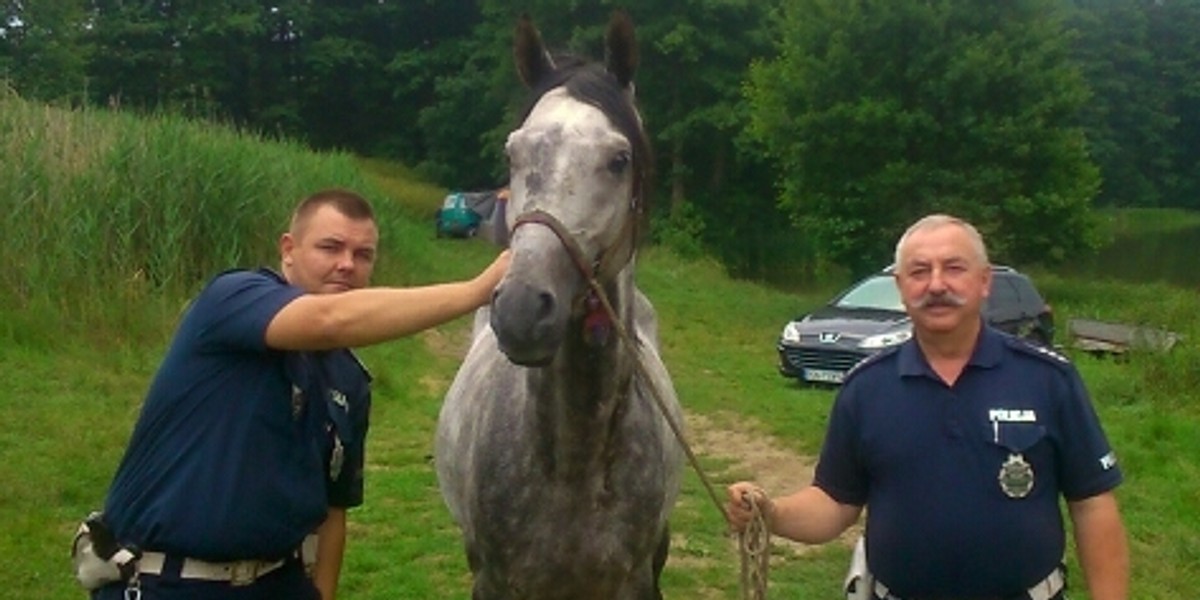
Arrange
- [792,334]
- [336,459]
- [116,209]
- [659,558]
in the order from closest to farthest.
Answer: [336,459] < [659,558] < [116,209] < [792,334]

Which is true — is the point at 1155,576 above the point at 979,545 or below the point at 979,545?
below

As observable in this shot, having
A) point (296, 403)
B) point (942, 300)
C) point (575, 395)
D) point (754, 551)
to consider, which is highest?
point (942, 300)

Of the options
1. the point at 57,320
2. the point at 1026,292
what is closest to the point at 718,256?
the point at 1026,292

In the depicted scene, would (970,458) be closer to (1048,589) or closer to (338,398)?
(1048,589)

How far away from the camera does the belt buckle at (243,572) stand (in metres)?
2.68

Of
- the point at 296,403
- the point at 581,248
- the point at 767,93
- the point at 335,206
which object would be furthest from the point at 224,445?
the point at 767,93

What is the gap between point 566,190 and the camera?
282cm

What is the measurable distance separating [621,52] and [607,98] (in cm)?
29

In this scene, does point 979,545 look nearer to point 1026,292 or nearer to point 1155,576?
point 1155,576

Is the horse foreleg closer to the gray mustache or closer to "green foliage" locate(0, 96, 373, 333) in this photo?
the gray mustache

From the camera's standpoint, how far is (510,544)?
3.54 meters

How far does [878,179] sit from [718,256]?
1033 centimetres

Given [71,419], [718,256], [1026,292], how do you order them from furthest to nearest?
[718,256] → [1026,292] → [71,419]

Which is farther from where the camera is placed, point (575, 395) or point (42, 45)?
point (42, 45)
